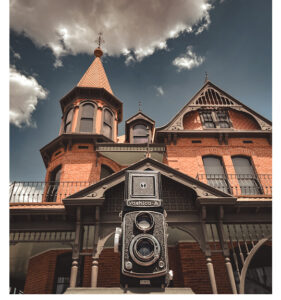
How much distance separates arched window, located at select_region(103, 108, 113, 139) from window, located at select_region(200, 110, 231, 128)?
5.56m

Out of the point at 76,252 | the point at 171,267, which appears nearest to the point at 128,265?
Result: the point at 76,252

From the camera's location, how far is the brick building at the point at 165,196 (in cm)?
743

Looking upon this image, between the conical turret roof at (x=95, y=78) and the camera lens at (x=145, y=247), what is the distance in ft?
39.5

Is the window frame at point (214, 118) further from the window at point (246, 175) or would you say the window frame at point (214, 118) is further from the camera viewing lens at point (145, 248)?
the camera viewing lens at point (145, 248)

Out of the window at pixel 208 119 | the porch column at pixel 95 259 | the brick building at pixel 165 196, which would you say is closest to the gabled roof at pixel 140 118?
the brick building at pixel 165 196

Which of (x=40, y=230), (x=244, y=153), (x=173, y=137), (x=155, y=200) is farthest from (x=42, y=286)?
(x=244, y=153)

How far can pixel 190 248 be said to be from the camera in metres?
8.69

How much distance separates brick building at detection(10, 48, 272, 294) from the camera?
24.4 feet

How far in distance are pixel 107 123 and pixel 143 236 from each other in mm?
10361

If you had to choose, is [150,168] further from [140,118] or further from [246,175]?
[140,118]

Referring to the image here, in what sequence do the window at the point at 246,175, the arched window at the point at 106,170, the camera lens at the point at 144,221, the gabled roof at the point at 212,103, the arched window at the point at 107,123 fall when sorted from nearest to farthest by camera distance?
the camera lens at the point at 144,221 → the window at the point at 246,175 → the arched window at the point at 106,170 → the gabled roof at the point at 212,103 → the arched window at the point at 107,123

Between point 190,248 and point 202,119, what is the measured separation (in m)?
7.65

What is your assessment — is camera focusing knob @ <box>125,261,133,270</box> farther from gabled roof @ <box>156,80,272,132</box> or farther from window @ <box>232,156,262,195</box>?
gabled roof @ <box>156,80,272,132</box>
